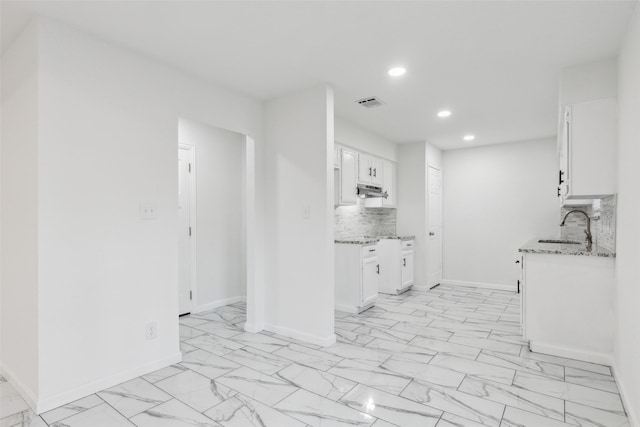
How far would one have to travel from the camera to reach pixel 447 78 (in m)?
3.16

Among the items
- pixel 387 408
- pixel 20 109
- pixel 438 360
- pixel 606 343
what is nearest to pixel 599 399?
pixel 606 343

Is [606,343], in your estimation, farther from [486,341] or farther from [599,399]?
[486,341]

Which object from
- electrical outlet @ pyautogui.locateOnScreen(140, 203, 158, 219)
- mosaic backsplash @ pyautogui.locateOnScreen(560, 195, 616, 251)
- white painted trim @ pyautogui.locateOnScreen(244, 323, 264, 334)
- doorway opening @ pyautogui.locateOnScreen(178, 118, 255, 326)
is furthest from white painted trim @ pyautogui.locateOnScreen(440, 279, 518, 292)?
electrical outlet @ pyautogui.locateOnScreen(140, 203, 158, 219)

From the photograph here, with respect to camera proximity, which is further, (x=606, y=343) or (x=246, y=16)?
(x=606, y=343)

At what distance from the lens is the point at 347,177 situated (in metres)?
4.70

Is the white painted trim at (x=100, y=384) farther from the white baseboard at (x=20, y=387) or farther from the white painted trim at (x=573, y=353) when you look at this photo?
the white painted trim at (x=573, y=353)

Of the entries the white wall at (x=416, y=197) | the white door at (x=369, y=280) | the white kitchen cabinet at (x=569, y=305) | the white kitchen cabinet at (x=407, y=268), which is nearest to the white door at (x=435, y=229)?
the white wall at (x=416, y=197)

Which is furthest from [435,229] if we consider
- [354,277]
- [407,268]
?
[354,277]

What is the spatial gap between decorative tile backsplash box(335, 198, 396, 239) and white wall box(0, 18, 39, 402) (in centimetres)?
349

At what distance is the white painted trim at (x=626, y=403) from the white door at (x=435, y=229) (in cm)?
322

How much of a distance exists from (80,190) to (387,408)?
2.44 meters

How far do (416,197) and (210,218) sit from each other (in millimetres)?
3320

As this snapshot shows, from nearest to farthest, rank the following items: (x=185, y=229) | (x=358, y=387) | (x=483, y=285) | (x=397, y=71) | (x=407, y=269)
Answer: (x=358, y=387), (x=397, y=71), (x=185, y=229), (x=407, y=269), (x=483, y=285)

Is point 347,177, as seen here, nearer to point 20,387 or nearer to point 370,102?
point 370,102
